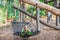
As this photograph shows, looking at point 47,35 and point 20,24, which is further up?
point 20,24

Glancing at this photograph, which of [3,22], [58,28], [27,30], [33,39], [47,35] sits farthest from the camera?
[3,22]

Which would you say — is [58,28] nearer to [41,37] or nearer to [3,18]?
[41,37]

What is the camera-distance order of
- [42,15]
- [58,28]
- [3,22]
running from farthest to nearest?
1. [42,15]
2. [3,22]
3. [58,28]

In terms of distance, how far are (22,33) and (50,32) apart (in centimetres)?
140

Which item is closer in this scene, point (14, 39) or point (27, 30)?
point (27, 30)

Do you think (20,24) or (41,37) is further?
(41,37)

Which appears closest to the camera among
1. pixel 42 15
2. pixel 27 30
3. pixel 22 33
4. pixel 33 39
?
pixel 22 33

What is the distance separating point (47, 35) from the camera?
4.03 meters

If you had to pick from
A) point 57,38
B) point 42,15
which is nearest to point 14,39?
point 57,38

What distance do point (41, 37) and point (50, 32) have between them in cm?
51

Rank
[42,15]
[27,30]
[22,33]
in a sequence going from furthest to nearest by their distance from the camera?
[42,15], [27,30], [22,33]

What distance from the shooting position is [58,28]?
433cm

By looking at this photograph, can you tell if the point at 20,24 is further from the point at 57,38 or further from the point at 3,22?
the point at 3,22

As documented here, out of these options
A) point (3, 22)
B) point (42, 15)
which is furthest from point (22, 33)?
point (42, 15)
